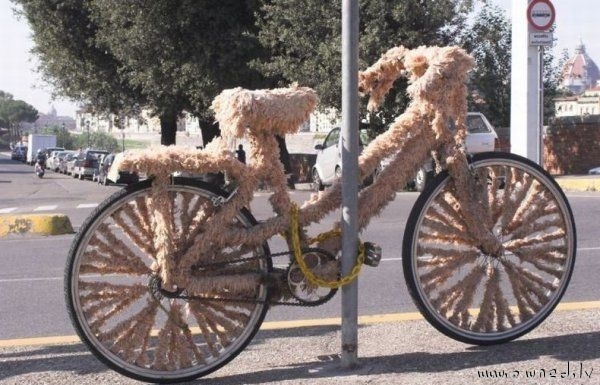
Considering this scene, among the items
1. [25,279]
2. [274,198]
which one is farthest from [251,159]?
[25,279]

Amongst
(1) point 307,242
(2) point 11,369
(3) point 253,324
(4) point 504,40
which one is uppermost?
(4) point 504,40

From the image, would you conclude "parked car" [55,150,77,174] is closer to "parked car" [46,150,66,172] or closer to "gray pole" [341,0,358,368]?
"parked car" [46,150,66,172]

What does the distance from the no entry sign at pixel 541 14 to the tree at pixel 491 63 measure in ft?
29.2

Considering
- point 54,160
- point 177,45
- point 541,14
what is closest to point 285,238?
point 541,14

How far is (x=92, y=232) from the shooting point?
3.93 meters

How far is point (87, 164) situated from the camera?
1748 inches

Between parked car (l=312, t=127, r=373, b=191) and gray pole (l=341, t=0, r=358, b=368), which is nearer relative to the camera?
gray pole (l=341, t=0, r=358, b=368)

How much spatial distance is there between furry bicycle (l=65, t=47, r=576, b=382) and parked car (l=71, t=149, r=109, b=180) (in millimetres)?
40525

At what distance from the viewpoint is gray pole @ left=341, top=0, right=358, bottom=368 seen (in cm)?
401

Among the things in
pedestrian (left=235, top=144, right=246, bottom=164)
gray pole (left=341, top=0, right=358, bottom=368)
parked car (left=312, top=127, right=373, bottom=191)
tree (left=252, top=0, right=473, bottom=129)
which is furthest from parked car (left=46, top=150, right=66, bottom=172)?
gray pole (left=341, top=0, right=358, bottom=368)

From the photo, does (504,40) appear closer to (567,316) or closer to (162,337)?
(567,316)

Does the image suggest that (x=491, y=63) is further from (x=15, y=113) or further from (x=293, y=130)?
(x=15, y=113)

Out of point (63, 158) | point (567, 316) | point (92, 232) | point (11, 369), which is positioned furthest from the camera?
point (63, 158)

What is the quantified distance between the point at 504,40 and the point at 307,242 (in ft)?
74.8
